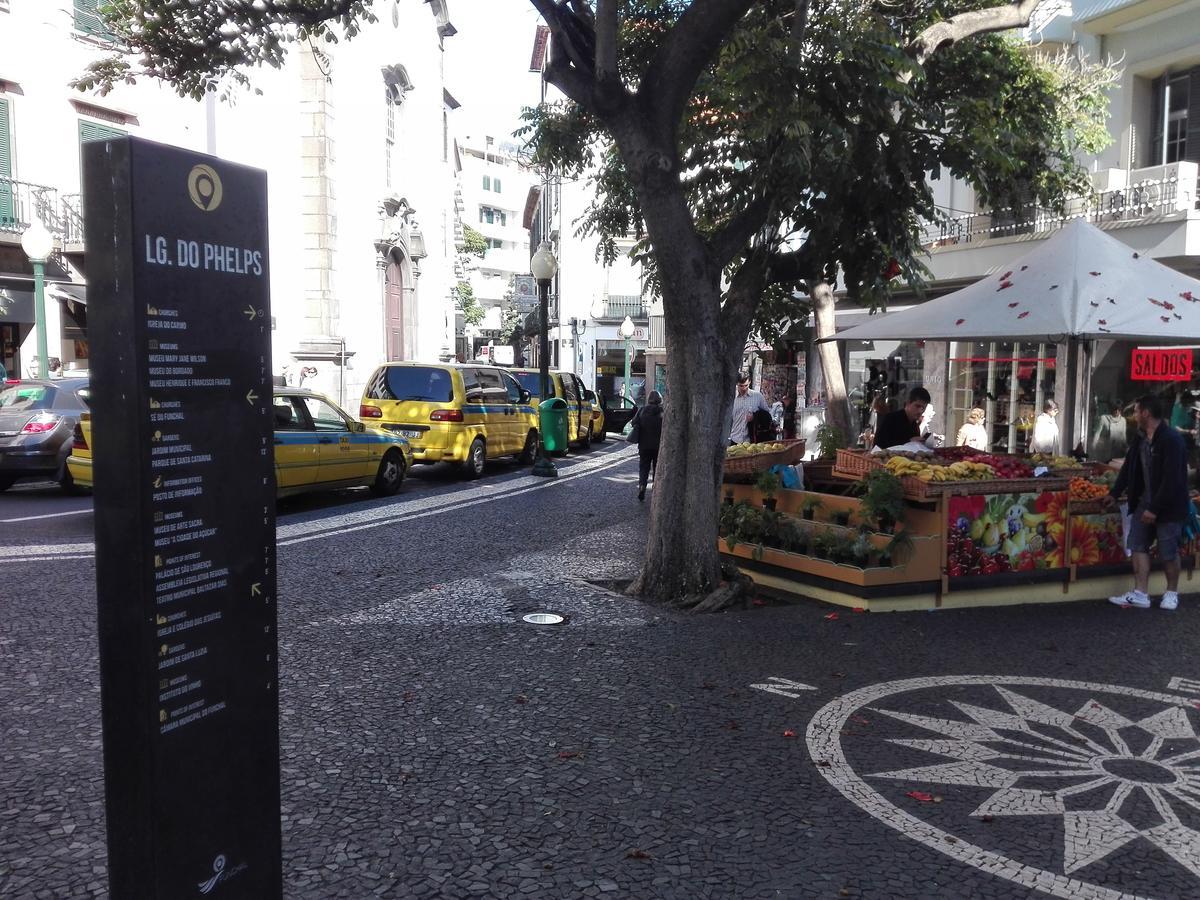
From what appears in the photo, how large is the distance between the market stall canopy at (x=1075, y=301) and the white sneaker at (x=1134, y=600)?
2.14 m

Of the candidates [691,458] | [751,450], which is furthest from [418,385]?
[691,458]

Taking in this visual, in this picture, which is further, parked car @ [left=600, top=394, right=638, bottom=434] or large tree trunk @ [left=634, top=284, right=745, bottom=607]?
parked car @ [left=600, top=394, right=638, bottom=434]

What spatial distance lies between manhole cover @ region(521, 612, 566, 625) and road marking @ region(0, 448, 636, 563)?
11.2ft

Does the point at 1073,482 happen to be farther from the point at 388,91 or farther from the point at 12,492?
the point at 388,91

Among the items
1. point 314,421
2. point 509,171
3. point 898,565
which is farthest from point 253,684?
point 509,171

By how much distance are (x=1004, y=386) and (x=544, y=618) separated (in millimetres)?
14234

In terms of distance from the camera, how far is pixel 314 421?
44.6ft

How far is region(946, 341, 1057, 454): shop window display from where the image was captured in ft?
60.1

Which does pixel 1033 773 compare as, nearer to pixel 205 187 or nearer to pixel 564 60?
pixel 205 187

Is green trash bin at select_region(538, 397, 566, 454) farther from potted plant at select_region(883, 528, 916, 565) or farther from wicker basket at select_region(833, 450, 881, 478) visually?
potted plant at select_region(883, 528, 916, 565)

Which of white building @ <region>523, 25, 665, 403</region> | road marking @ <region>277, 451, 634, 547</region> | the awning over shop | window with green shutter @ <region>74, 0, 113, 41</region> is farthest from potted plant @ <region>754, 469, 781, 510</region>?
white building @ <region>523, 25, 665, 403</region>

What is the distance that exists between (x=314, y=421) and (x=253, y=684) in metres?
11.3

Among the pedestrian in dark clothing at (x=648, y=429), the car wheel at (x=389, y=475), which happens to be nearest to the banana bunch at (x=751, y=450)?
the pedestrian in dark clothing at (x=648, y=429)

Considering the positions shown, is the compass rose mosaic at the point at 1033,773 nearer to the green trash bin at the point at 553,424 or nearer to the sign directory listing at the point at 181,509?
the sign directory listing at the point at 181,509
